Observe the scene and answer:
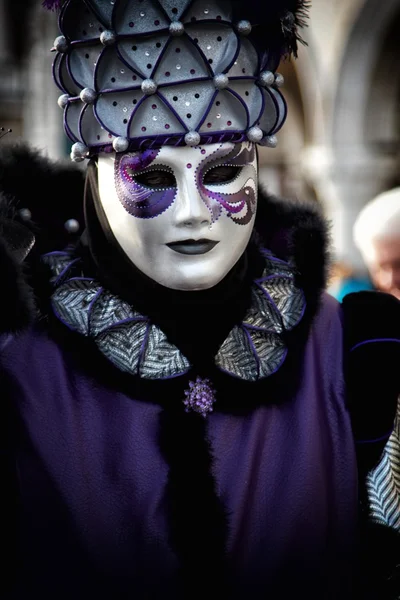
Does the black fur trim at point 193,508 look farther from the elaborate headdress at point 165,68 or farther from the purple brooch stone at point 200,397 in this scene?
the elaborate headdress at point 165,68

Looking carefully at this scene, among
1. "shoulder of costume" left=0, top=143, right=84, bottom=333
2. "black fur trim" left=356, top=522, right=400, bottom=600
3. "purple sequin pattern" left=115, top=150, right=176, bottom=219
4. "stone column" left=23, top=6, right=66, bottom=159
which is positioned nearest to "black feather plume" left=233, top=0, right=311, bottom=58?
"purple sequin pattern" left=115, top=150, right=176, bottom=219

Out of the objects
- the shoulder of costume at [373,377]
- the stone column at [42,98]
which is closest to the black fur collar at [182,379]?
the shoulder of costume at [373,377]

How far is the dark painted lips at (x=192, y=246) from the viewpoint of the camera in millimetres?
1479

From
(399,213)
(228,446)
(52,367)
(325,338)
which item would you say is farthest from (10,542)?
(399,213)

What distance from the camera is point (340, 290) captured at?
132 inches

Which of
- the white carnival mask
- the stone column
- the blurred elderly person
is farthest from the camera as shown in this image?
the stone column

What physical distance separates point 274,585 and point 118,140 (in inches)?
34.3

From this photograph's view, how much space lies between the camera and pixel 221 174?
1.53 meters

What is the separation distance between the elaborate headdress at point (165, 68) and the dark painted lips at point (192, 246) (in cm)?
18

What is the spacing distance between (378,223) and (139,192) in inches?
46.5

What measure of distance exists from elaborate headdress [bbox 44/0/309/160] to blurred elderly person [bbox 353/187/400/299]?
0.97 meters

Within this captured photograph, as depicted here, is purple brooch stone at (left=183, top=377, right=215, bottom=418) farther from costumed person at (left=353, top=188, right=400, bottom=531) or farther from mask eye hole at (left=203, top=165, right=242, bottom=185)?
costumed person at (left=353, top=188, right=400, bottom=531)

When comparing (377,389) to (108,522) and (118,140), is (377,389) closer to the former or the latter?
(108,522)

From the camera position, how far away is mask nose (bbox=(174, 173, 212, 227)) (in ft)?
4.77
